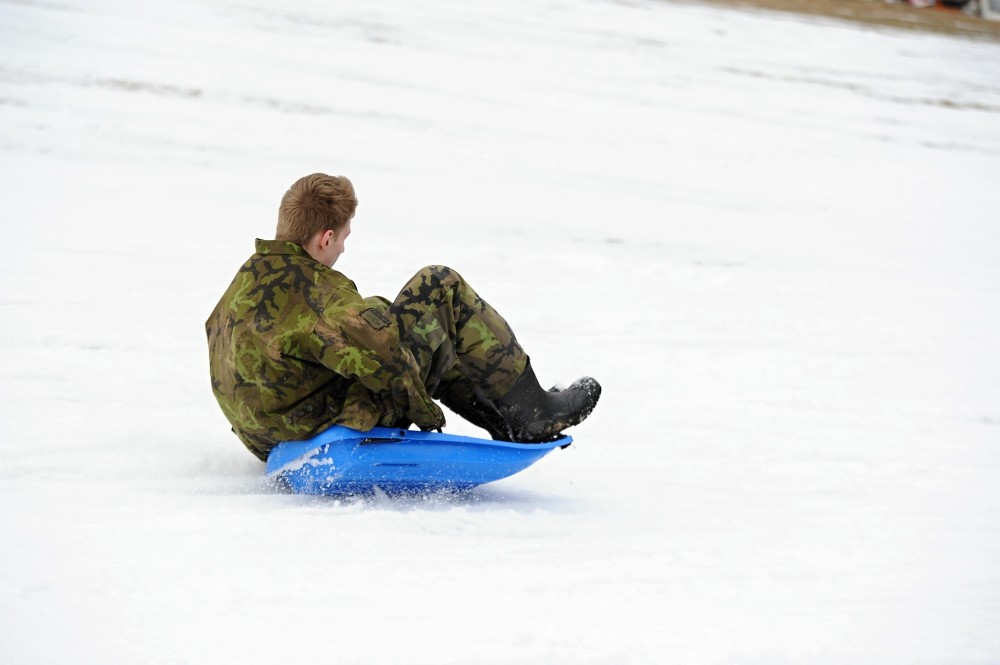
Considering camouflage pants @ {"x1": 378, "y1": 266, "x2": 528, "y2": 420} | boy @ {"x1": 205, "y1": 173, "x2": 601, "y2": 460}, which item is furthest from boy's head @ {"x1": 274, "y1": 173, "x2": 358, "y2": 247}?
camouflage pants @ {"x1": 378, "y1": 266, "x2": 528, "y2": 420}

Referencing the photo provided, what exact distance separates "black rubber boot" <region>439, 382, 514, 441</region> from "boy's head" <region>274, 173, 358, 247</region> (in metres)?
0.72

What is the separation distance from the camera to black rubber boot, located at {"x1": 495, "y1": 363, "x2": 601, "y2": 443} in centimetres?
339

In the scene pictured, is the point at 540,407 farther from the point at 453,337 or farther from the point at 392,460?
the point at 392,460

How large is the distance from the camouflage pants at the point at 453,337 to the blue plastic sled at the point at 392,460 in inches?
8.5

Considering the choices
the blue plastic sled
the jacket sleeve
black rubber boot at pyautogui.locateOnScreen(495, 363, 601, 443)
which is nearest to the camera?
the jacket sleeve

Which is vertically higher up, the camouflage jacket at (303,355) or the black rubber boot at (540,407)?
the camouflage jacket at (303,355)

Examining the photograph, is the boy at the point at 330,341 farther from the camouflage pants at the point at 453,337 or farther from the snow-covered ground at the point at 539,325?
the snow-covered ground at the point at 539,325

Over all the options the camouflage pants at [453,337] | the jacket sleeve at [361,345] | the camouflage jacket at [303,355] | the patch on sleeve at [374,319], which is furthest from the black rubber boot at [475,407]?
the patch on sleeve at [374,319]

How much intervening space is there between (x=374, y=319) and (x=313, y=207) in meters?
0.39

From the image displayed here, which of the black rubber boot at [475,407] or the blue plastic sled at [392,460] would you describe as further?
the black rubber boot at [475,407]

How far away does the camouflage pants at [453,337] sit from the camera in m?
3.16

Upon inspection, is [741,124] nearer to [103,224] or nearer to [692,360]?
[692,360]

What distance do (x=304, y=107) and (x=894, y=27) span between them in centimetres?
1001

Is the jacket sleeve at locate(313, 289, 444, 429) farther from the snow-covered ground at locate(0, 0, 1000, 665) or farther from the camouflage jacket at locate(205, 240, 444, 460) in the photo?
the snow-covered ground at locate(0, 0, 1000, 665)
